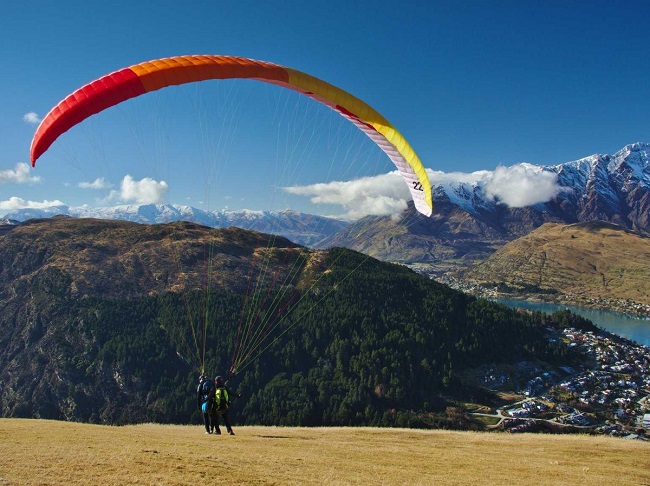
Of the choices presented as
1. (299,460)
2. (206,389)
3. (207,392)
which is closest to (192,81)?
(206,389)

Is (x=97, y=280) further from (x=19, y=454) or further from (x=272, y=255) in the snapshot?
(x=19, y=454)

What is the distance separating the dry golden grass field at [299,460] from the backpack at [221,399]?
56.2 inches

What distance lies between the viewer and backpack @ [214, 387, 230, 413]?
17.8 meters

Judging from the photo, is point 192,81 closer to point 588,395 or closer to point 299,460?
point 299,460

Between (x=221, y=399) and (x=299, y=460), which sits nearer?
(x=299, y=460)

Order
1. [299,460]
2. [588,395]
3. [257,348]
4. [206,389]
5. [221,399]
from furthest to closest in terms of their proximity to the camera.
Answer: [257,348], [588,395], [206,389], [221,399], [299,460]

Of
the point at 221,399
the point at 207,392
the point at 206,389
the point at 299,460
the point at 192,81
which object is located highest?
the point at 192,81

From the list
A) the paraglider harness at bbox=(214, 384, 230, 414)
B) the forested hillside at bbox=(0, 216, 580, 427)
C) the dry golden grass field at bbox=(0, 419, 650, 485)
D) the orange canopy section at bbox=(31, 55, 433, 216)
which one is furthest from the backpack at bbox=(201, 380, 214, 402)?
the forested hillside at bbox=(0, 216, 580, 427)

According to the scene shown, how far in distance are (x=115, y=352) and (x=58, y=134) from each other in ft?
283

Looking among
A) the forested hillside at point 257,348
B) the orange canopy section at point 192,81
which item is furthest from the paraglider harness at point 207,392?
the forested hillside at point 257,348

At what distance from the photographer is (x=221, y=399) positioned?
58.7ft

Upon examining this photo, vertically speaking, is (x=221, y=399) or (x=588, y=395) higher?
(x=221, y=399)

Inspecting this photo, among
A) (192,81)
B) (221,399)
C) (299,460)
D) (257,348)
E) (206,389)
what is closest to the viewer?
(299,460)

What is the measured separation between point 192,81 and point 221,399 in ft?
40.1
